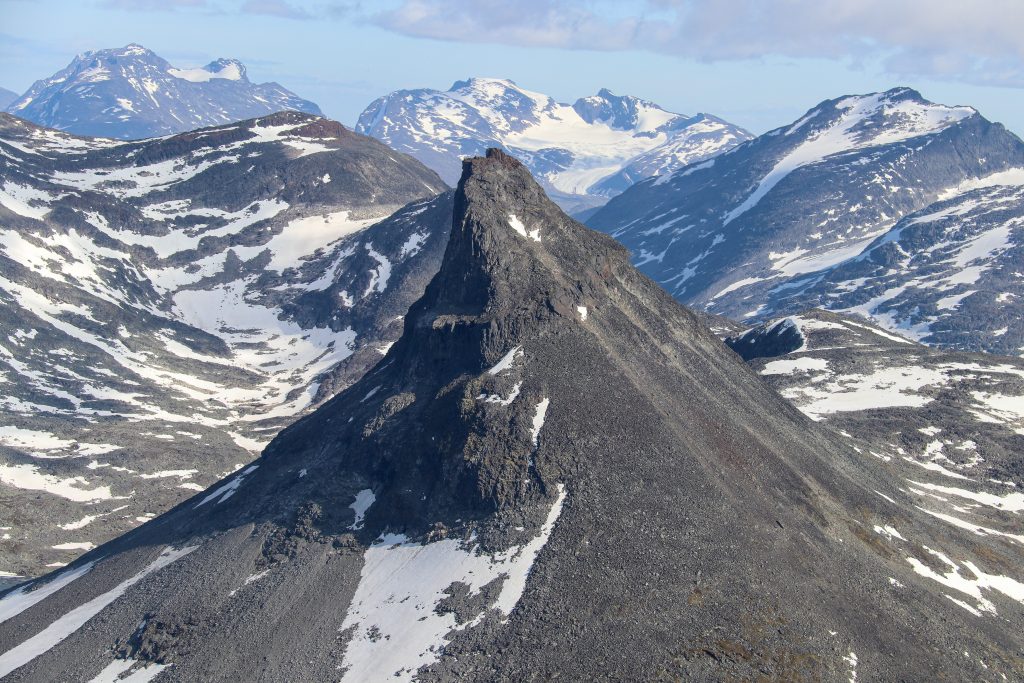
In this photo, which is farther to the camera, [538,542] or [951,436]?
[951,436]

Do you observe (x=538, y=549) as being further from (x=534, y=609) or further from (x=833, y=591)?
(x=833, y=591)

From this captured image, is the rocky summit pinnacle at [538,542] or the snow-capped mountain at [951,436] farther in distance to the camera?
the snow-capped mountain at [951,436]

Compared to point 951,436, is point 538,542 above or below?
above

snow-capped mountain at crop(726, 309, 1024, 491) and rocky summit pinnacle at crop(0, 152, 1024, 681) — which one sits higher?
rocky summit pinnacle at crop(0, 152, 1024, 681)

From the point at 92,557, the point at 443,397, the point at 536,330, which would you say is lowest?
the point at 92,557

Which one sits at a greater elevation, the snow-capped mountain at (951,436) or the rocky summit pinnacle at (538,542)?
the rocky summit pinnacle at (538,542)

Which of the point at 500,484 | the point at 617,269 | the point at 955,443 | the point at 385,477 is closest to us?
the point at 500,484

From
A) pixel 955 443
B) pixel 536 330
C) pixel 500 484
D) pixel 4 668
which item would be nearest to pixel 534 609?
pixel 500 484

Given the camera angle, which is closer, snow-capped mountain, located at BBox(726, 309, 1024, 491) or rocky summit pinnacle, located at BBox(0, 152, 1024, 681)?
rocky summit pinnacle, located at BBox(0, 152, 1024, 681)
